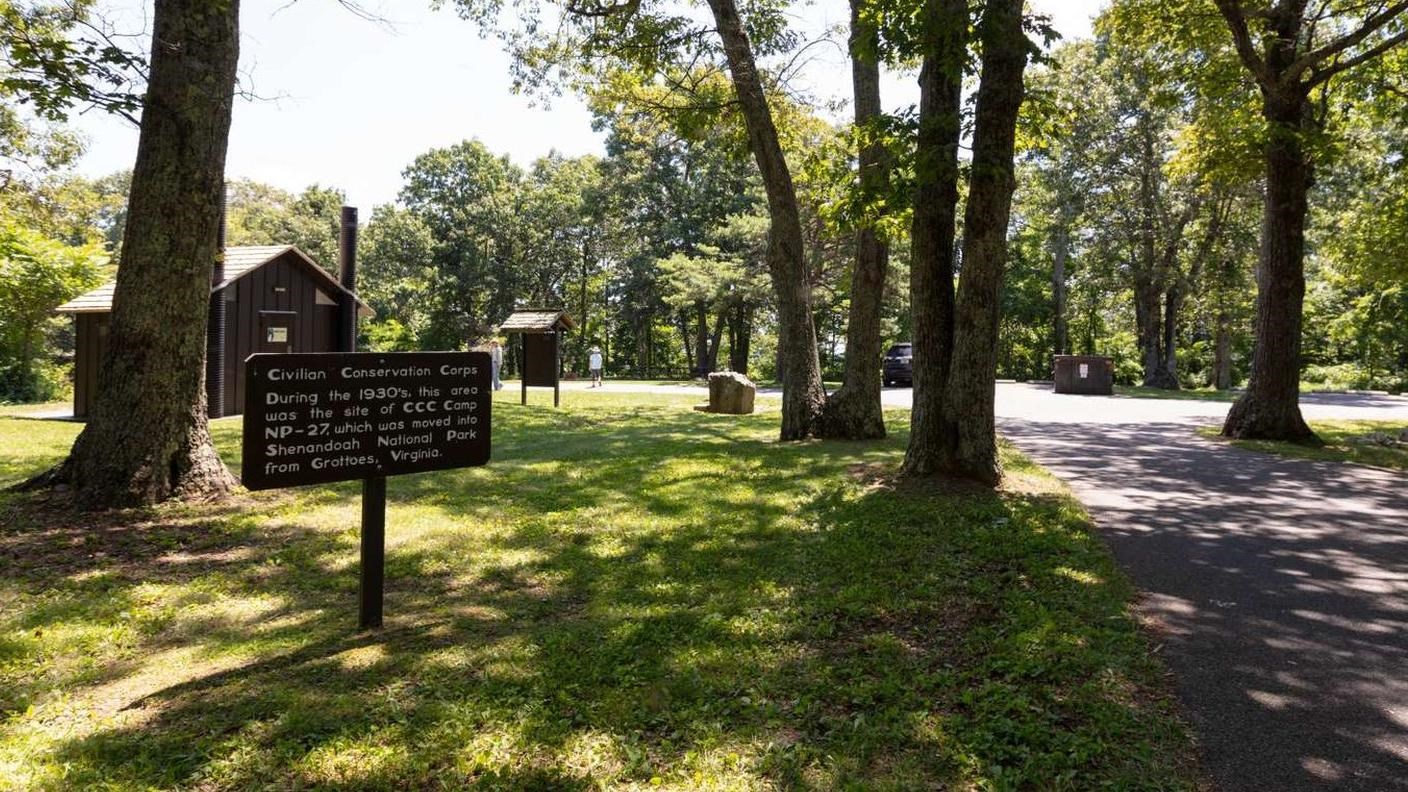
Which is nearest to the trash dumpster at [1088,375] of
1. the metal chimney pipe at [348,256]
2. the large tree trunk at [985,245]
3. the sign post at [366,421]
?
the large tree trunk at [985,245]

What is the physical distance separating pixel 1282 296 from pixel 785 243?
26.2ft

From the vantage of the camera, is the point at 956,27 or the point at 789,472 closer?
the point at 956,27

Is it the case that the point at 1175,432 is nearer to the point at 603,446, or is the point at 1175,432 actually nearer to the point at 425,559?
the point at 603,446

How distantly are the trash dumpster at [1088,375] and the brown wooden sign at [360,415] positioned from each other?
2397 cm

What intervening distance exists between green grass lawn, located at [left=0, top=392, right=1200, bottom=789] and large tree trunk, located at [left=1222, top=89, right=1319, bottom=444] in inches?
287

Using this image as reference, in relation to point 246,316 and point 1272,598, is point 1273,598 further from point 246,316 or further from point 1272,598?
point 246,316

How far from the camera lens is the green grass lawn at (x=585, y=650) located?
3.00 m

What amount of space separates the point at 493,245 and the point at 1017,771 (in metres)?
49.3

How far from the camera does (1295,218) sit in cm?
1249

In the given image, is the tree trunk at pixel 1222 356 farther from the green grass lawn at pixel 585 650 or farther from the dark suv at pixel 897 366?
the green grass lawn at pixel 585 650

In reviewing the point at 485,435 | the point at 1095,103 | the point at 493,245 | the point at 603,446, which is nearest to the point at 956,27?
the point at 485,435

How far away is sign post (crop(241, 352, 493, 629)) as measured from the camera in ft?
12.3

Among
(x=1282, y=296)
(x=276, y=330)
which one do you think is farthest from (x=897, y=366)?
(x=276, y=330)

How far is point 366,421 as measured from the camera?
4117mm
